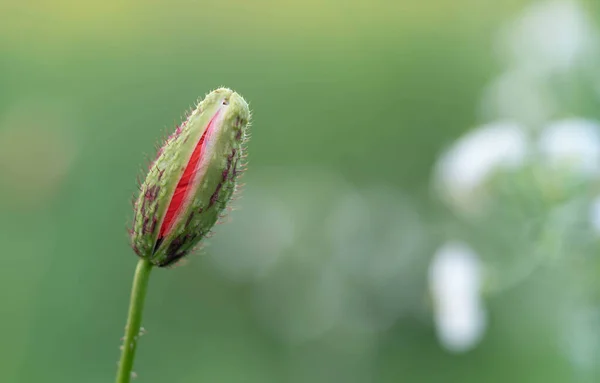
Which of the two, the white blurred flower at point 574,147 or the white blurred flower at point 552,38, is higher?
the white blurred flower at point 552,38

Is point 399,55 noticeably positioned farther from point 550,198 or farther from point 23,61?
point 550,198

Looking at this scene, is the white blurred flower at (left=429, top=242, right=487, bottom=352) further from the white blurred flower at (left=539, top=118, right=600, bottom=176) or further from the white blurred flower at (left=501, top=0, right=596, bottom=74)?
the white blurred flower at (left=501, top=0, right=596, bottom=74)

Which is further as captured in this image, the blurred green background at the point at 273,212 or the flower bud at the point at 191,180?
the blurred green background at the point at 273,212

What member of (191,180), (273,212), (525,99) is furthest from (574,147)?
(273,212)

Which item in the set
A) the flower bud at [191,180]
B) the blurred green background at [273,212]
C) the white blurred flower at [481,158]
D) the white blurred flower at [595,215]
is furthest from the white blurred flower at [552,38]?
the flower bud at [191,180]

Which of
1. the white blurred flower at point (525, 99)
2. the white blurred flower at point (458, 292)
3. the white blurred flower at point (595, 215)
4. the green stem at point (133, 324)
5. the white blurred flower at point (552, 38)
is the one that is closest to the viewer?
the green stem at point (133, 324)

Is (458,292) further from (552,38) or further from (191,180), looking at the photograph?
(191,180)

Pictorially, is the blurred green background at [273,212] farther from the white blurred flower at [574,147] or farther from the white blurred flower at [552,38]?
the white blurred flower at [574,147]
